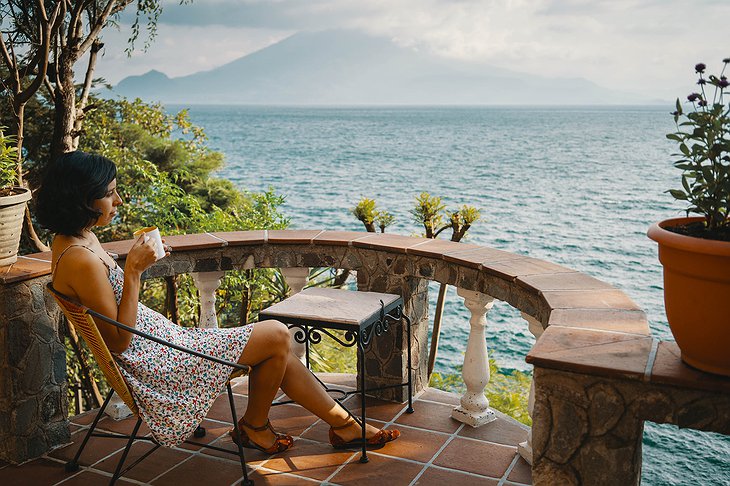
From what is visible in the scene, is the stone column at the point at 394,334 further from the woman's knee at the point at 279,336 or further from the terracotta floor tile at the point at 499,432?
the woman's knee at the point at 279,336

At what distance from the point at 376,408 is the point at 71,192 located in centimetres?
184

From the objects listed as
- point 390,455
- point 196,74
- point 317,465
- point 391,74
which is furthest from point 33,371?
point 196,74

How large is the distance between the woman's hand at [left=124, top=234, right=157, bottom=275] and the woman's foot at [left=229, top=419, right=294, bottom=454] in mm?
890

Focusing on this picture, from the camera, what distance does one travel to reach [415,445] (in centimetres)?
301

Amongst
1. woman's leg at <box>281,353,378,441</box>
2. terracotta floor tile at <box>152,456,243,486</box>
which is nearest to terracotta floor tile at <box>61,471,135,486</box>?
terracotta floor tile at <box>152,456,243,486</box>

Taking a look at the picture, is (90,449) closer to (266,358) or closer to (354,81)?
(266,358)

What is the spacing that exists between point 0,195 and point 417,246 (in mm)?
1908

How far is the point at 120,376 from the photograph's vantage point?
241 centimetres

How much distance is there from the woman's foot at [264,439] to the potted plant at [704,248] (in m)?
1.73

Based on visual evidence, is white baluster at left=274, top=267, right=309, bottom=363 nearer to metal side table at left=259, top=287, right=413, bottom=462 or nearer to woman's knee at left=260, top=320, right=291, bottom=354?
metal side table at left=259, top=287, right=413, bottom=462

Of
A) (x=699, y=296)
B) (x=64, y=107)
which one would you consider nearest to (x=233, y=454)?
(x=699, y=296)

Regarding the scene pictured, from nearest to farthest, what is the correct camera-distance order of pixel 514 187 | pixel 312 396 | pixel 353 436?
pixel 312 396 → pixel 353 436 → pixel 514 187

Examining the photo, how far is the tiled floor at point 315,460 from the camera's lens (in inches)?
107

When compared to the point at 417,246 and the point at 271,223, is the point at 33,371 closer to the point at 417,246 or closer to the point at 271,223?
the point at 417,246
